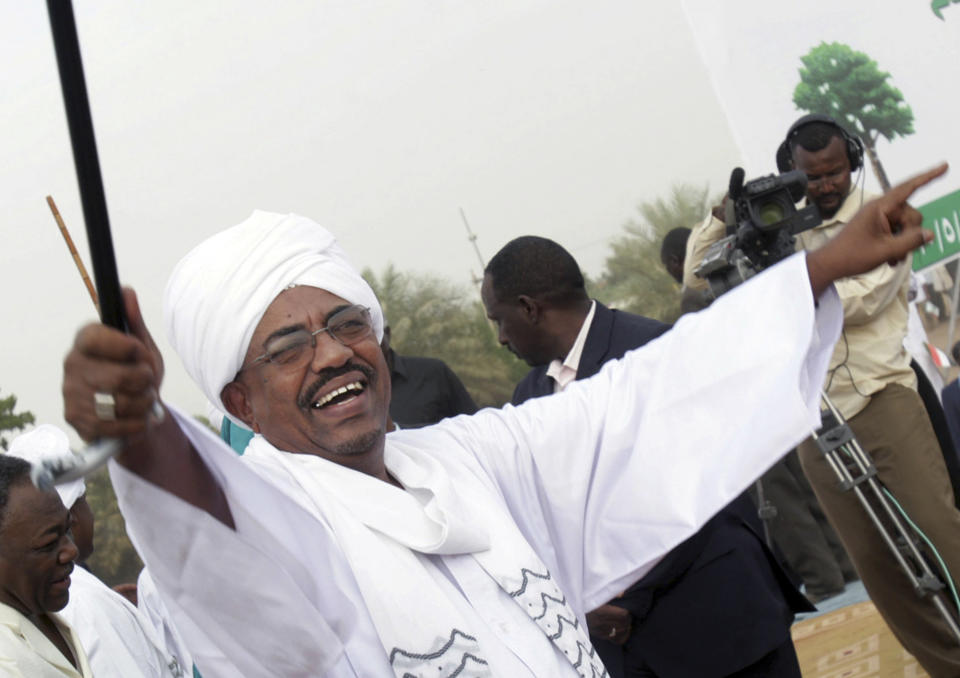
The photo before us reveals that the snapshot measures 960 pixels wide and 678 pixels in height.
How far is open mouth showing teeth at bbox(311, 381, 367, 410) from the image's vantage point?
101 inches

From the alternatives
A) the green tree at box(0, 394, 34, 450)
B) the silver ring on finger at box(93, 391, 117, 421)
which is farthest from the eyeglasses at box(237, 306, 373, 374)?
the green tree at box(0, 394, 34, 450)

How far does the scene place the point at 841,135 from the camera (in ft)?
16.2

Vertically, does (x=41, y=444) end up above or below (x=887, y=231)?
above

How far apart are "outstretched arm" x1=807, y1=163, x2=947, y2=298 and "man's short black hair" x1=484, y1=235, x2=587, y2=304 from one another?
183cm

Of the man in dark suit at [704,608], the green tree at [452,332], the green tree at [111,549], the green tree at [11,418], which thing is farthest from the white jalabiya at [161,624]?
the green tree at [452,332]

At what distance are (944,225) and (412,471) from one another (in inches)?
246

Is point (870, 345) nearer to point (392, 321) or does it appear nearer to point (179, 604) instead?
point (179, 604)

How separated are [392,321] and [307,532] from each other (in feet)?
58.4

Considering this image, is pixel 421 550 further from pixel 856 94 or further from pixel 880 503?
pixel 856 94

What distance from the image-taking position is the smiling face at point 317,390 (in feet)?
8.41

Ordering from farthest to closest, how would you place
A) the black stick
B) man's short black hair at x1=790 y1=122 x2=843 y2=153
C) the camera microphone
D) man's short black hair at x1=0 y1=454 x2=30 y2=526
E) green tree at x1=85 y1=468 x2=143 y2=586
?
green tree at x1=85 y1=468 x2=143 y2=586
man's short black hair at x1=790 y1=122 x2=843 y2=153
the camera microphone
man's short black hair at x1=0 y1=454 x2=30 y2=526
the black stick

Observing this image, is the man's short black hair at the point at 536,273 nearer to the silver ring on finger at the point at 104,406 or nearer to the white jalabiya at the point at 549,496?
the white jalabiya at the point at 549,496

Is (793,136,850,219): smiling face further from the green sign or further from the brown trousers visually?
the green sign

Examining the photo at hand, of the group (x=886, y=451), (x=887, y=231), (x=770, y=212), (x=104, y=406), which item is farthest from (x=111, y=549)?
(x=104, y=406)
